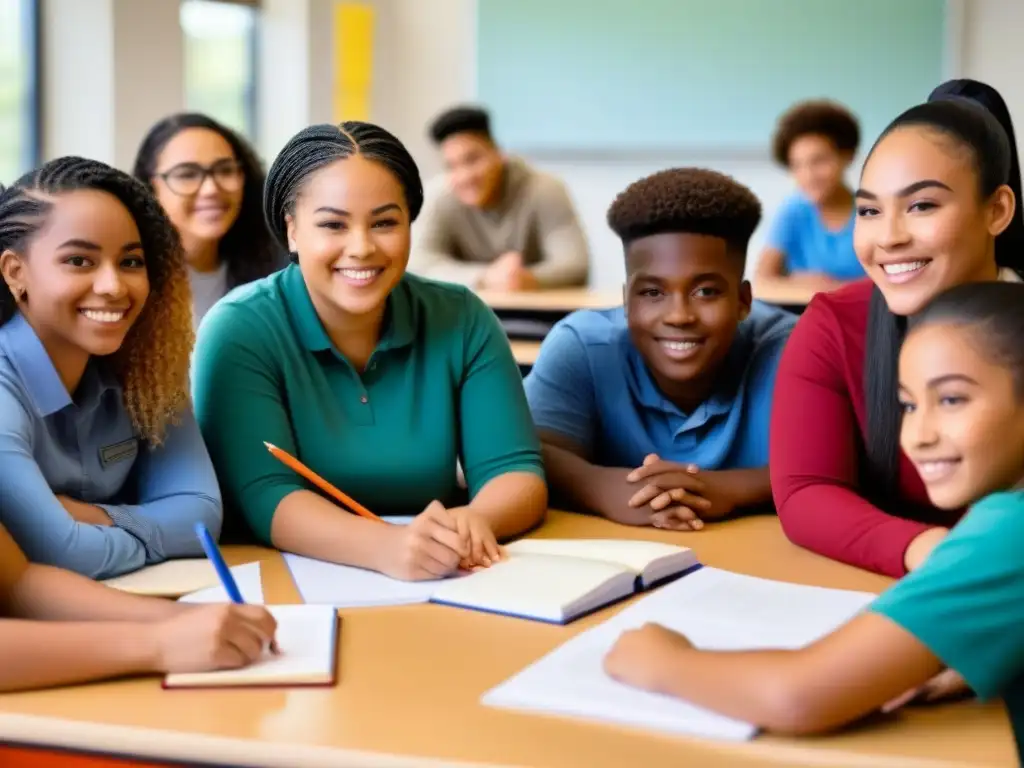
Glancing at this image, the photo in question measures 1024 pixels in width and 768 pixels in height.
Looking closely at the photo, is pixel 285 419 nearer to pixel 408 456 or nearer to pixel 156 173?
pixel 408 456

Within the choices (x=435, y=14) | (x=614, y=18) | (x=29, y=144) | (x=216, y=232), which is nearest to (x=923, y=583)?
(x=216, y=232)

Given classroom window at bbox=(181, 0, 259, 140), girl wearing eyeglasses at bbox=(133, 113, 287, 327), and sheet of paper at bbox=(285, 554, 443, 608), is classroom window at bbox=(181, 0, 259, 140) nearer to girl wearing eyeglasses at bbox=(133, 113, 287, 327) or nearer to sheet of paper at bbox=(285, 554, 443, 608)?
girl wearing eyeglasses at bbox=(133, 113, 287, 327)

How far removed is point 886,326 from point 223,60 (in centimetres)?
493

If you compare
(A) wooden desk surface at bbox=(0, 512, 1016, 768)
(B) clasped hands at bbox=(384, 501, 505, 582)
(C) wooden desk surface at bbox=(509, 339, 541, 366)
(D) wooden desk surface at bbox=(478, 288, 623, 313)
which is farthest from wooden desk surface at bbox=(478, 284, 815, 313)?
(A) wooden desk surface at bbox=(0, 512, 1016, 768)

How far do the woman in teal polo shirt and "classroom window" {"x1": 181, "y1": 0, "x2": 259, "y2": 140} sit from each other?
3714mm

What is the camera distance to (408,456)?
5.99 feet

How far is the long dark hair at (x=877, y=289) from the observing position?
1.58 metres

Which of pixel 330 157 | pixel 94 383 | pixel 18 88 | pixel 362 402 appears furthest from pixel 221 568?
pixel 18 88

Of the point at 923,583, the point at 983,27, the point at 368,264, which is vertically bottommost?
the point at 923,583

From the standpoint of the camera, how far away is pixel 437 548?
1529 millimetres

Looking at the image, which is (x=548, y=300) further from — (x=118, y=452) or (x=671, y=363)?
(x=118, y=452)

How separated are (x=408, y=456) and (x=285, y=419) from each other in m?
0.19

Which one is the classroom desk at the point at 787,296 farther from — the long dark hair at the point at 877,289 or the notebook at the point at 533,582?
the notebook at the point at 533,582

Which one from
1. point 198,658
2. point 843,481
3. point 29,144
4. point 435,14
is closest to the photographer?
point 198,658
